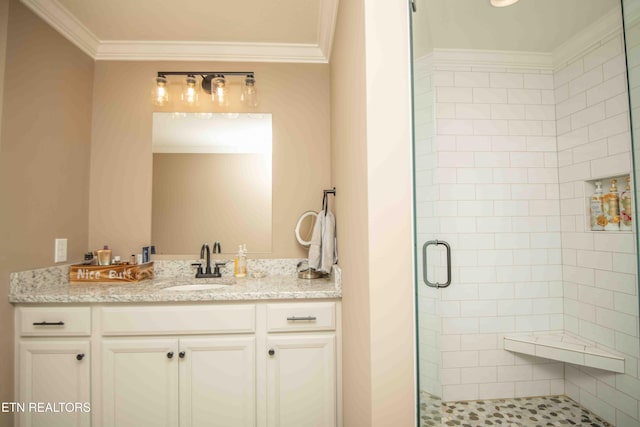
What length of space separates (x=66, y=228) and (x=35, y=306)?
1.82 feet

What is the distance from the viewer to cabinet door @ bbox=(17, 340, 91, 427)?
1499 mm

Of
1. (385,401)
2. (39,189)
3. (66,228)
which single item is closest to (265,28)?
(39,189)

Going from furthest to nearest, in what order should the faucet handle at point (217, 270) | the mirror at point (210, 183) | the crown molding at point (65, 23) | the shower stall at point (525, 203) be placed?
the mirror at point (210, 183)
the faucet handle at point (217, 270)
the crown molding at point (65, 23)
the shower stall at point (525, 203)

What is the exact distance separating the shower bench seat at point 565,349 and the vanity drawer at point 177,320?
145 cm

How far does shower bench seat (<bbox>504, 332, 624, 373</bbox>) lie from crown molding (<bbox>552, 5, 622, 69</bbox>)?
0.92 m

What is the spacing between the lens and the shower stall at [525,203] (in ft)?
3.09

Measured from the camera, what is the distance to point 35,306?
1536 millimetres

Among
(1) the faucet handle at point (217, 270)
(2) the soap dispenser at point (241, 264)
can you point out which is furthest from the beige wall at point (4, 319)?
(2) the soap dispenser at point (241, 264)

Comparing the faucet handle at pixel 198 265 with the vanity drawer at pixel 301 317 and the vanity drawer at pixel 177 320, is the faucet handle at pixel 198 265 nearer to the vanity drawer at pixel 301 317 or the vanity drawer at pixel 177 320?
the vanity drawer at pixel 177 320

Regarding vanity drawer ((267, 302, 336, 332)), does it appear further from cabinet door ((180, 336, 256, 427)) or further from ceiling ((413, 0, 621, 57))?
ceiling ((413, 0, 621, 57))

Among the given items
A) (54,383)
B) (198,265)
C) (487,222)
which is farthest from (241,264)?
(487,222)

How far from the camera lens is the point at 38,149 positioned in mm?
1711

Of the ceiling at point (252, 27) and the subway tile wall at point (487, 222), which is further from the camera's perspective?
the subway tile wall at point (487, 222)

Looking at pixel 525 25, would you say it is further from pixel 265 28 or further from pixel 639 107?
pixel 265 28
